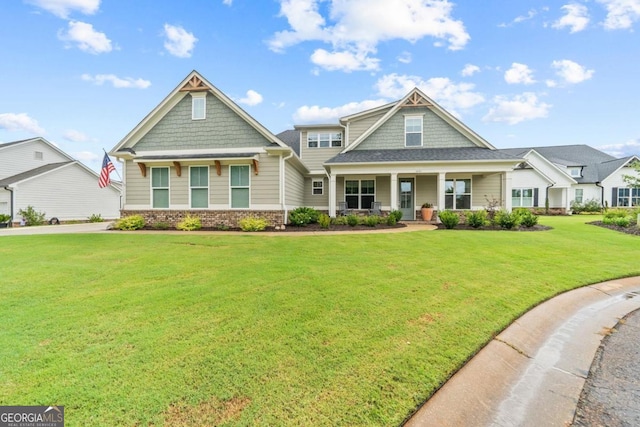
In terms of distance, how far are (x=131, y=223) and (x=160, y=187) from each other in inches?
82.9

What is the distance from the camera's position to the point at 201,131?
13.7 m

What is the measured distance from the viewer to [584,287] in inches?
197

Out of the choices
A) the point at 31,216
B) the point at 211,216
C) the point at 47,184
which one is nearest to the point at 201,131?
the point at 211,216

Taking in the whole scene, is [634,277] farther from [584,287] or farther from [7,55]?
[7,55]

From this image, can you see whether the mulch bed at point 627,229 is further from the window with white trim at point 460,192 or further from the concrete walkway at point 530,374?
the concrete walkway at point 530,374

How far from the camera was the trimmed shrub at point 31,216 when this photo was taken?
777 inches

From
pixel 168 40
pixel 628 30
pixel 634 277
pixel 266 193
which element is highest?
pixel 168 40

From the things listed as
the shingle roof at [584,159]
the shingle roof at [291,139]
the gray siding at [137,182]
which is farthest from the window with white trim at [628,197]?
the gray siding at [137,182]

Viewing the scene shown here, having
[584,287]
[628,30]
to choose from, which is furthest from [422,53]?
[584,287]

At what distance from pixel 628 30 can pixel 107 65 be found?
26298mm

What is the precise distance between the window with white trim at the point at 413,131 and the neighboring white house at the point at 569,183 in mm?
12514

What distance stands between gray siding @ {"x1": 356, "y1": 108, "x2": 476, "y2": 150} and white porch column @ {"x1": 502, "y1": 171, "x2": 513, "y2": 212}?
2.67m

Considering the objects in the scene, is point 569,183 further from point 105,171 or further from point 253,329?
point 105,171

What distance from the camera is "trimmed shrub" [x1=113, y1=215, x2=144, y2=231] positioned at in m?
12.9
